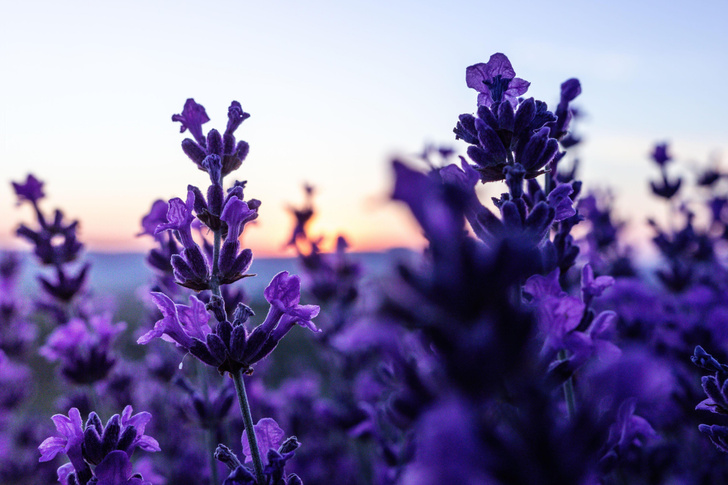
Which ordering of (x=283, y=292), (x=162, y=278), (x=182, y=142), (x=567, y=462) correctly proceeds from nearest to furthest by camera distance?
(x=567, y=462) < (x=283, y=292) < (x=182, y=142) < (x=162, y=278)

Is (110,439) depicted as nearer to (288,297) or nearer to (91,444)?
(91,444)

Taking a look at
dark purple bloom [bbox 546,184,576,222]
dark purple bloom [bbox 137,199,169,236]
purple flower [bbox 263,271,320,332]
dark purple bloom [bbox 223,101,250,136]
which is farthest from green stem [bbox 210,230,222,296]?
dark purple bloom [bbox 546,184,576,222]

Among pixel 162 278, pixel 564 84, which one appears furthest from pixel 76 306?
pixel 564 84

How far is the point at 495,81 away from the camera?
1918 mm

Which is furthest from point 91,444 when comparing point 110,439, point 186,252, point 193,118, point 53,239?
point 53,239

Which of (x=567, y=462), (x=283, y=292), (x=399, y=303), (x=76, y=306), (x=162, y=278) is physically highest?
(x=399, y=303)

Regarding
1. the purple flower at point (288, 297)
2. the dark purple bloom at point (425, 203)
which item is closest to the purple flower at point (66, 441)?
the purple flower at point (288, 297)

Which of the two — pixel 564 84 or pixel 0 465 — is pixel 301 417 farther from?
pixel 564 84

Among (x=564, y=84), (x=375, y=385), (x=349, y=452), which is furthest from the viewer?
(x=349, y=452)

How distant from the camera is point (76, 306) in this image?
4207 millimetres

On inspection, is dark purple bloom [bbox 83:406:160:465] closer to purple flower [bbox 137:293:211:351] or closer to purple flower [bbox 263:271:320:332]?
purple flower [bbox 137:293:211:351]

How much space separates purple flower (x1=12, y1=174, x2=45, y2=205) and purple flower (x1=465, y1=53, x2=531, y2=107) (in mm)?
2980

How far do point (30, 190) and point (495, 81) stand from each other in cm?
312

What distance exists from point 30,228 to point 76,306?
2.45 feet
